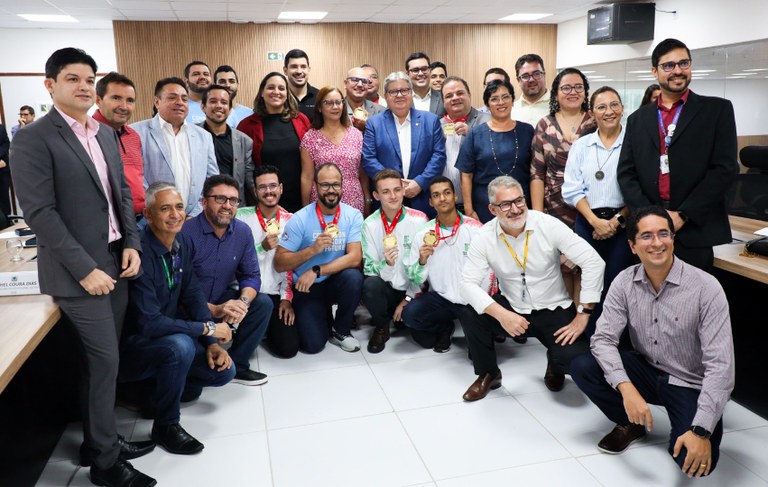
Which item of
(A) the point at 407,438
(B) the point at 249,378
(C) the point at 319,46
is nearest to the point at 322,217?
(B) the point at 249,378

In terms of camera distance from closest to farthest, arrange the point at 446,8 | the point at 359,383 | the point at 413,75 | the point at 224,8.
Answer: the point at 359,383 → the point at 413,75 → the point at 224,8 → the point at 446,8

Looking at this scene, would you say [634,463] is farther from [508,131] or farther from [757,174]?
[757,174]

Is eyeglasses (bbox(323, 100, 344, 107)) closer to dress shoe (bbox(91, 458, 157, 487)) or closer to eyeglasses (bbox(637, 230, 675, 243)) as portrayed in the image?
eyeglasses (bbox(637, 230, 675, 243))

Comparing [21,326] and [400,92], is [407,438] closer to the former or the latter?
[21,326]

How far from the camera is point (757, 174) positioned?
5.34 metres

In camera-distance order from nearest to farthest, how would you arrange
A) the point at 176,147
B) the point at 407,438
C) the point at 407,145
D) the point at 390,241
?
the point at 407,438 < the point at 176,147 < the point at 390,241 < the point at 407,145

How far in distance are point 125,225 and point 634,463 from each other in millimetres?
2477

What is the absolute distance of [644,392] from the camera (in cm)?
270

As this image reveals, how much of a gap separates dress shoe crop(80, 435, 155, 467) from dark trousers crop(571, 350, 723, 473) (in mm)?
2075

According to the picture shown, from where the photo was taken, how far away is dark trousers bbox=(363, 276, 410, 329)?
4.14 m

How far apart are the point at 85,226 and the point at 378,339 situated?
7.28 ft

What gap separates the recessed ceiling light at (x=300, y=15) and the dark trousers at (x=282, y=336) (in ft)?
21.9

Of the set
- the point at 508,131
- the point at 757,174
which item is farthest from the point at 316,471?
the point at 757,174

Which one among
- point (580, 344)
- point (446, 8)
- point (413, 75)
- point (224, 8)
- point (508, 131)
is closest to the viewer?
point (580, 344)
